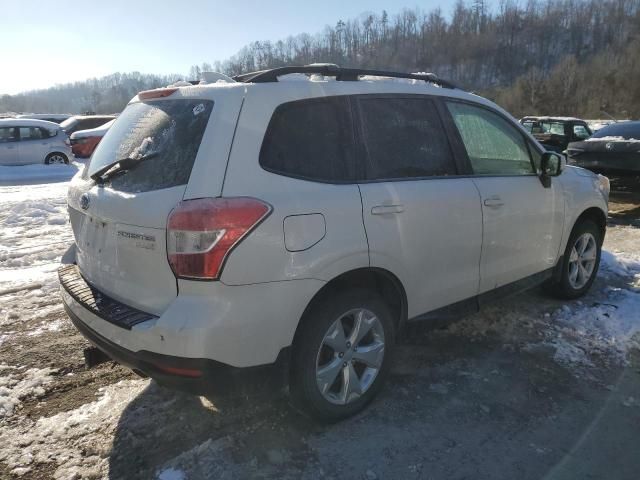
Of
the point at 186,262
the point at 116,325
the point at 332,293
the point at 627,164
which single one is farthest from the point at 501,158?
the point at 627,164

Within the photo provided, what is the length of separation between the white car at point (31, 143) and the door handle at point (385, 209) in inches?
677

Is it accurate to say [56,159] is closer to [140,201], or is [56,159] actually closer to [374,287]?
[140,201]

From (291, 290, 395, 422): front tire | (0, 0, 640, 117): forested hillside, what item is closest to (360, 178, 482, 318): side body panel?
(291, 290, 395, 422): front tire

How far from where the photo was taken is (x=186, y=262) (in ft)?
7.60

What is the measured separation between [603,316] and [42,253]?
6339 mm

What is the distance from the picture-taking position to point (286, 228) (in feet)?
7.99

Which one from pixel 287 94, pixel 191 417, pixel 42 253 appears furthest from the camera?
pixel 42 253

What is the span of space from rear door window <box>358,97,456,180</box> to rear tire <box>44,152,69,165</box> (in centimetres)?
1687

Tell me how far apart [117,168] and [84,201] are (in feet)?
1.11

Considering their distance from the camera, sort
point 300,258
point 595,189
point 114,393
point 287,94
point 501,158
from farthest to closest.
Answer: point 595,189 < point 501,158 < point 114,393 < point 287,94 < point 300,258

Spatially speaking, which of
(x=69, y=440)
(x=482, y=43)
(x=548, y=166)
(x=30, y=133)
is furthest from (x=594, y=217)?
(x=482, y=43)

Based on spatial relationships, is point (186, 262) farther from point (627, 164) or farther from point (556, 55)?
point (556, 55)

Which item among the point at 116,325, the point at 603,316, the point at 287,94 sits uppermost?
the point at 287,94

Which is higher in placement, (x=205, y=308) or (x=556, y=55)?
(x=556, y=55)
